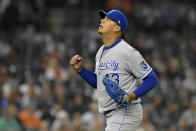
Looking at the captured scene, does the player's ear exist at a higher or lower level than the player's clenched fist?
higher

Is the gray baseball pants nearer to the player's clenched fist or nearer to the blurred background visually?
the player's clenched fist

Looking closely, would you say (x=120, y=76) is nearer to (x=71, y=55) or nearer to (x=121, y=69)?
(x=121, y=69)

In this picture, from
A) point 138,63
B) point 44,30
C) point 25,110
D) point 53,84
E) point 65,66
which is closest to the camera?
point 138,63

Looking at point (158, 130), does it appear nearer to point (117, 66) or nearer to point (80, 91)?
point (80, 91)

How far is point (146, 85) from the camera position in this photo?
4.95 metres

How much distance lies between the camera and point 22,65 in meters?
12.0

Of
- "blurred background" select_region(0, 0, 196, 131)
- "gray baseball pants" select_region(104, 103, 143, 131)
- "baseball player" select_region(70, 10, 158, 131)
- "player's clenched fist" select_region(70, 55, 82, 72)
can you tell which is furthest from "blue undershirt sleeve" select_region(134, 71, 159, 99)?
"blurred background" select_region(0, 0, 196, 131)

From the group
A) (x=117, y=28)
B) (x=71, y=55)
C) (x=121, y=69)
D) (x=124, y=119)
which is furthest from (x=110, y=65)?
(x=71, y=55)

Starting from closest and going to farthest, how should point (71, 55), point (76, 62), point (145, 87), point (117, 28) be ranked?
point (145, 87), point (117, 28), point (76, 62), point (71, 55)

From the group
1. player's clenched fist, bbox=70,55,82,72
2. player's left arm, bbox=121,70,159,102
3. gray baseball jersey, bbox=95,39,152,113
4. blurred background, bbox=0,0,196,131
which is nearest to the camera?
player's left arm, bbox=121,70,159,102

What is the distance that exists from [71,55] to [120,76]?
7707mm

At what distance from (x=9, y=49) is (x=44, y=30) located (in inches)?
67.9

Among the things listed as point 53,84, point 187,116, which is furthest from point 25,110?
point 187,116

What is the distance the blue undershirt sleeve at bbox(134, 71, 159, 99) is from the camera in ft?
16.1
